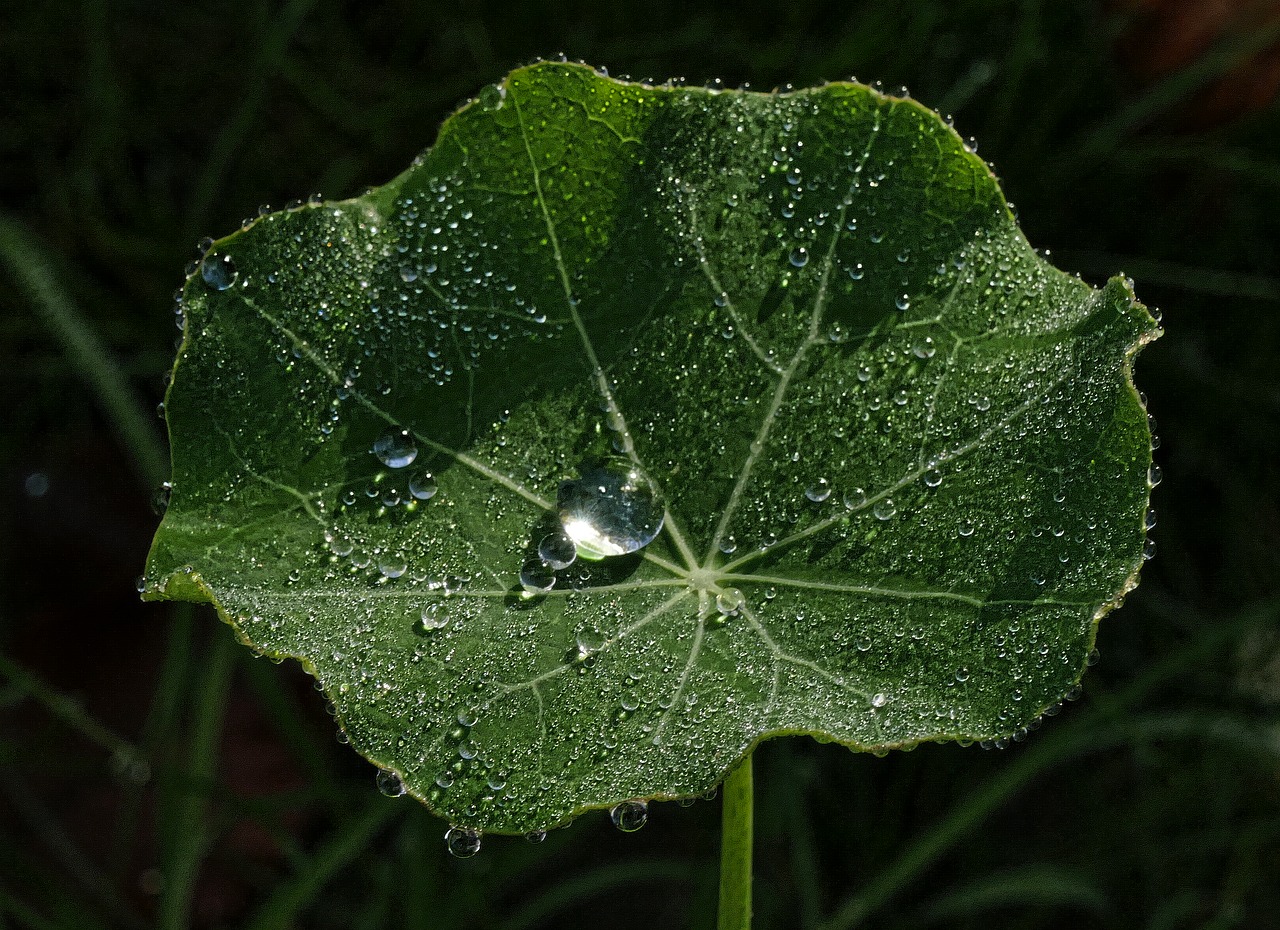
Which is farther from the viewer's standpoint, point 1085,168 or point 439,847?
point 1085,168

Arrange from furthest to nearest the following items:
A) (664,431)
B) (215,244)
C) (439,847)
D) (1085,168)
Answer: (1085,168) < (439,847) < (664,431) < (215,244)

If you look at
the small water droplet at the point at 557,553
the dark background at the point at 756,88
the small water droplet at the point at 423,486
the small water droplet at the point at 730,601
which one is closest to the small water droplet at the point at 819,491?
the small water droplet at the point at 730,601

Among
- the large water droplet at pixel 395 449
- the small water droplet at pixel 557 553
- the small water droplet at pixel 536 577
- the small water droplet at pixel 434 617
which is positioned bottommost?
the small water droplet at pixel 434 617

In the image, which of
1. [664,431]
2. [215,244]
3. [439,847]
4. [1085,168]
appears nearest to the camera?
[215,244]

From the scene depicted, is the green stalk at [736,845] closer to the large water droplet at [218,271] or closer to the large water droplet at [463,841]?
the large water droplet at [463,841]

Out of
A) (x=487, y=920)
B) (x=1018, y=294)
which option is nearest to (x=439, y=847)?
(x=487, y=920)

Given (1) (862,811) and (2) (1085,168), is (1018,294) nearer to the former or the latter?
(2) (1085,168)
